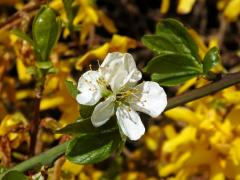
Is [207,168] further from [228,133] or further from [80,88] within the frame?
[80,88]

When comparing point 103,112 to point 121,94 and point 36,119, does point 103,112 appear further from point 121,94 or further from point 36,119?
point 36,119

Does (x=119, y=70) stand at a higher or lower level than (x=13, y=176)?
higher

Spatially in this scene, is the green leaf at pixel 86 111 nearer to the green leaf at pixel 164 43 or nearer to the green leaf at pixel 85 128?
the green leaf at pixel 85 128

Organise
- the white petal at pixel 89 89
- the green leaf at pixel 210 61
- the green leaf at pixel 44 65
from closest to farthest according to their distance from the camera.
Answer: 1. the white petal at pixel 89 89
2. the green leaf at pixel 210 61
3. the green leaf at pixel 44 65

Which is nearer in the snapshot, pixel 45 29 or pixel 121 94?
pixel 121 94

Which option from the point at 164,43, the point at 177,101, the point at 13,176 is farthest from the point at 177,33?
the point at 13,176

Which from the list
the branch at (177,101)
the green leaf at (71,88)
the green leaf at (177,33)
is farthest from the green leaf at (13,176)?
the green leaf at (177,33)

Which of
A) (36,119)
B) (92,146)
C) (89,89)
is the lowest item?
(36,119)
